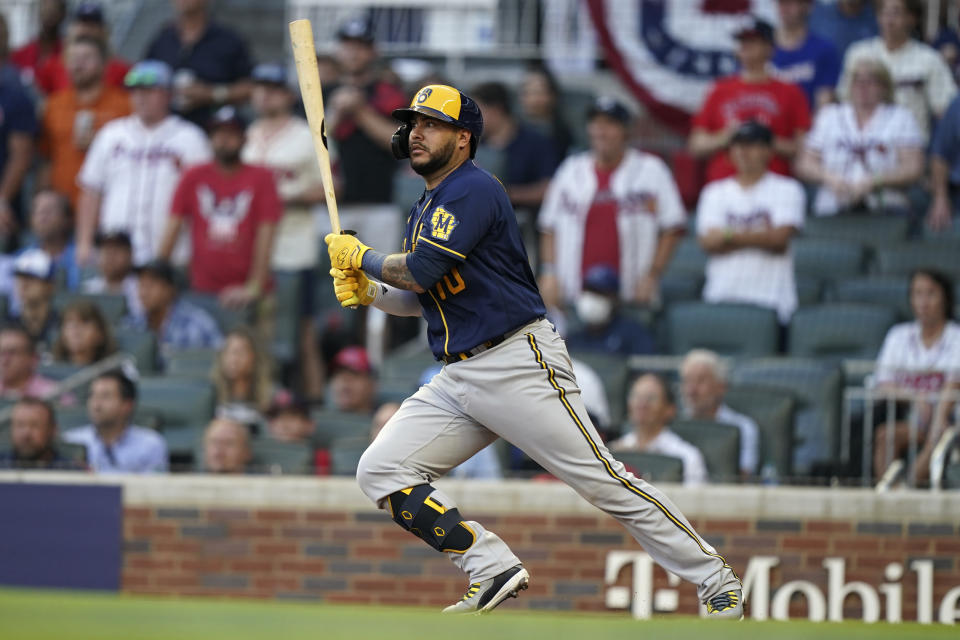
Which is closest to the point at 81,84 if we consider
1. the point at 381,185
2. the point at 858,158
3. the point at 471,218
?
the point at 381,185

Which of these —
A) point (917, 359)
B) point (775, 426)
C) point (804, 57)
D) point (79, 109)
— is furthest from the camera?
point (79, 109)

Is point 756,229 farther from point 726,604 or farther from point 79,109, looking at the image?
point 79,109

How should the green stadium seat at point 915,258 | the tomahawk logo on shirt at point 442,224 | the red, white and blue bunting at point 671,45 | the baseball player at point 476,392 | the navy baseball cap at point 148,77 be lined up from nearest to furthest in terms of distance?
the tomahawk logo on shirt at point 442,224, the baseball player at point 476,392, the green stadium seat at point 915,258, the navy baseball cap at point 148,77, the red, white and blue bunting at point 671,45

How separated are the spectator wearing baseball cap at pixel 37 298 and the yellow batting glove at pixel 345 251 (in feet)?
16.0

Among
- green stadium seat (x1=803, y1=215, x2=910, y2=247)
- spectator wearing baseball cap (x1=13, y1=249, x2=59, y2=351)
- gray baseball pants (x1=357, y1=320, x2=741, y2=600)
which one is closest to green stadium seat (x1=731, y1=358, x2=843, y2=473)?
green stadium seat (x1=803, y1=215, x2=910, y2=247)

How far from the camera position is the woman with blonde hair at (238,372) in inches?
370

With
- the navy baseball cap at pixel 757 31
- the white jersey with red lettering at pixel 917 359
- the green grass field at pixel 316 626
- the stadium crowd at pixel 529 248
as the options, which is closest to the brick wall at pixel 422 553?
the stadium crowd at pixel 529 248

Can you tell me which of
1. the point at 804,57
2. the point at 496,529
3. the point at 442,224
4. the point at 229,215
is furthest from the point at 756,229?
the point at 442,224

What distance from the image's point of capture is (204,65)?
38.9 ft

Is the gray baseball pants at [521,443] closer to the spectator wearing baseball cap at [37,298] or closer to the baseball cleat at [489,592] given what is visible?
the baseball cleat at [489,592]

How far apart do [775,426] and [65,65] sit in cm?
641

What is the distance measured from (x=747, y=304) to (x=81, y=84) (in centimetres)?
510

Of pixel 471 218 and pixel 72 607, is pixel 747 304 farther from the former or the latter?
pixel 72 607

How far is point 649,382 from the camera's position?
8.18m
